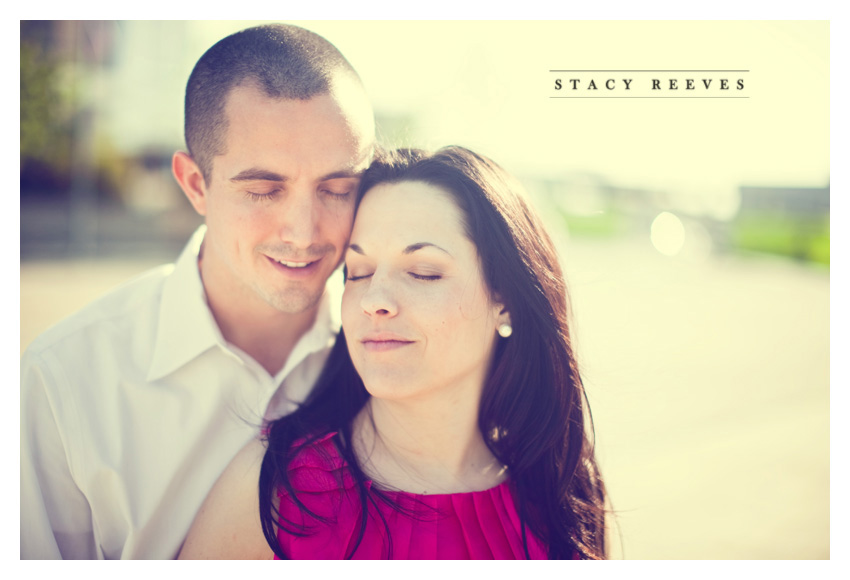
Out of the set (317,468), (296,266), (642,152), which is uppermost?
(642,152)

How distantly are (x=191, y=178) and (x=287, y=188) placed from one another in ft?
1.93

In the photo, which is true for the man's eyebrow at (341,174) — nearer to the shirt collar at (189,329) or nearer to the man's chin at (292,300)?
the man's chin at (292,300)

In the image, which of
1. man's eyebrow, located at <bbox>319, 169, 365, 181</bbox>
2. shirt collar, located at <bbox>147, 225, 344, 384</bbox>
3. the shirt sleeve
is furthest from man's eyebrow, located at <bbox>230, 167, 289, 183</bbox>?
the shirt sleeve

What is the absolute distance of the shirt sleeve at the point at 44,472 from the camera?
2439mm

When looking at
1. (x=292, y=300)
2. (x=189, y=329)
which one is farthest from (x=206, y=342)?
(x=292, y=300)

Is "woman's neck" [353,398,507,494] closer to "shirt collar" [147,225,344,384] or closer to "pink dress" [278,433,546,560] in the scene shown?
"pink dress" [278,433,546,560]

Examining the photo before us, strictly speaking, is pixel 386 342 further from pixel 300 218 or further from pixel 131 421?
pixel 131 421

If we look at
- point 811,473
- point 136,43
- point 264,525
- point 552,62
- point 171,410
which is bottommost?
point 811,473

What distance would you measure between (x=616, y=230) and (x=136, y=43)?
1780 cm

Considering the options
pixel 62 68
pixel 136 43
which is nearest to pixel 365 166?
pixel 62 68

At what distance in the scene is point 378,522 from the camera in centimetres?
220

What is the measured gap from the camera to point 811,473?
4.93 meters

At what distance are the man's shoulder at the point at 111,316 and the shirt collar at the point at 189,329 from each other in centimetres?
7
